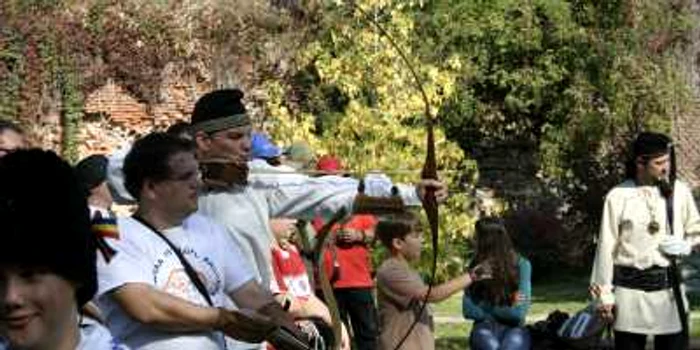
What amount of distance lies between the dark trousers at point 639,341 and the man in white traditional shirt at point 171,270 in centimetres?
400

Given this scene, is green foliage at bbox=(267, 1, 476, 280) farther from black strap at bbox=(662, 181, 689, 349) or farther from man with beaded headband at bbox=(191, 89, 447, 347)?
man with beaded headband at bbox=(191, 89, 447, 347)

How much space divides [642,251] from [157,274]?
435 centimetres

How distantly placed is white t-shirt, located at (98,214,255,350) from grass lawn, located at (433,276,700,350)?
26.4ft

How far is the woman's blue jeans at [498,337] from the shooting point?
8.35 m

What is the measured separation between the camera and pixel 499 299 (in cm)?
841

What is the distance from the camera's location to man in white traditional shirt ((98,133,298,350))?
4.02 meters

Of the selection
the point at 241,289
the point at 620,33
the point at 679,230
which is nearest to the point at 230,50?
the point at 620,33

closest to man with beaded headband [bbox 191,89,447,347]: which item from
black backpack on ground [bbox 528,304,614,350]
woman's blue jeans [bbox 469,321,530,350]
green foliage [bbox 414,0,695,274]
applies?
woman's blue jeans [bbox 469,321,530,350]

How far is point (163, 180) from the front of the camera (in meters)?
4.25

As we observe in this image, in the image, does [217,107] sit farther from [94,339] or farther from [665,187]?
[665,187]

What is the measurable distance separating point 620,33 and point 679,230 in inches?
586

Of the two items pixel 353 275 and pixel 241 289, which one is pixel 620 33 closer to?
pixel 353 275

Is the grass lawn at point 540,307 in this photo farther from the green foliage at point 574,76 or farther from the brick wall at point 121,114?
the brick wall at point 121,114

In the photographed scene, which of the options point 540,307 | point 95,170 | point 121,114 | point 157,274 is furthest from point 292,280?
point 121,114
